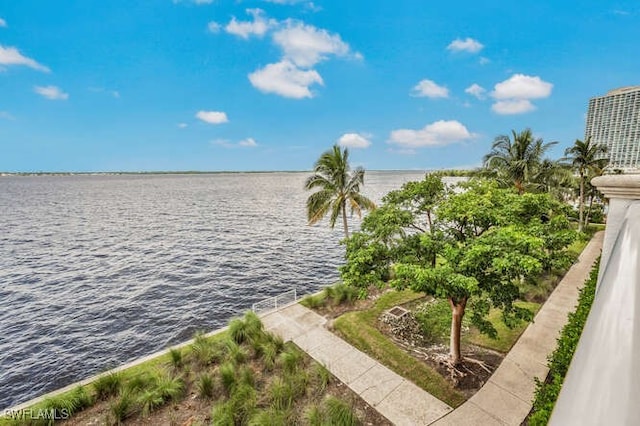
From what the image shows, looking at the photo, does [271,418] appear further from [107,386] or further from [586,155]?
[586,155]

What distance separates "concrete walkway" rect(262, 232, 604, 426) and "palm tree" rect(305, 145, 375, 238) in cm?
796

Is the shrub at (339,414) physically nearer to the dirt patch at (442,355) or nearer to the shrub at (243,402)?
the shrub at (243,402)

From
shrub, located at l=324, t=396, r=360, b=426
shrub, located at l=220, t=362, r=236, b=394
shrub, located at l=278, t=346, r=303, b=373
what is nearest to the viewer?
shrub, located at l=324, t=396, r=360, b=426

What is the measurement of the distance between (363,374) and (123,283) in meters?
20.0

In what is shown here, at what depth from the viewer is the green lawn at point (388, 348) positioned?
29.1ft

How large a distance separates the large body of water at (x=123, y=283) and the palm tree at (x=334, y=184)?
20.3 ft

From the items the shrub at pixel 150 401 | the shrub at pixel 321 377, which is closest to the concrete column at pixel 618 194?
the shrub at pixel 321 377

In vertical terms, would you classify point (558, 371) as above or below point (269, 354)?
above

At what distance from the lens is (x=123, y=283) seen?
21.7 metres

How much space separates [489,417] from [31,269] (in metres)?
32.3

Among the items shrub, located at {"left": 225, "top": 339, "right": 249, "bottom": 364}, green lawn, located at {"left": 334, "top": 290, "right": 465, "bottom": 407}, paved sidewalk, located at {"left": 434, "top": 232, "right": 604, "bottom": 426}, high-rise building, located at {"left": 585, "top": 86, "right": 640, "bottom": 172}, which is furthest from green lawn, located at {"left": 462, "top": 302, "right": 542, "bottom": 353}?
high-rise building, located at {"left": 585, "top": 86, "right": 640, "bottom": 172}

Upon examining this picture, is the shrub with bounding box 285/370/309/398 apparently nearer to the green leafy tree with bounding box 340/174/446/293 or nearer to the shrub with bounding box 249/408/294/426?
the shrub with bounding box 249/408/294/426

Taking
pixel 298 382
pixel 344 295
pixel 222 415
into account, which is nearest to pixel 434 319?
pixel 344 295

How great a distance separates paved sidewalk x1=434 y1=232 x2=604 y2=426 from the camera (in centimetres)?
781
